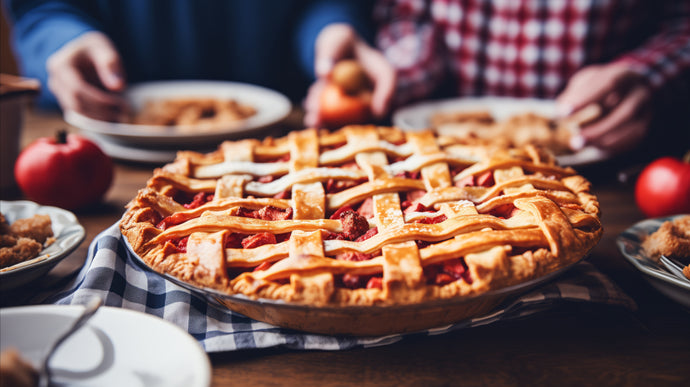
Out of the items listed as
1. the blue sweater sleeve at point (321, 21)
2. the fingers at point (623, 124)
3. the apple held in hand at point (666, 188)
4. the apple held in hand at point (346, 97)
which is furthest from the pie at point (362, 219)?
the blue sweater sleeve at point (321, 21)

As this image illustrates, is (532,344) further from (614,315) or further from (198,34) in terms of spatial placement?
(198,34)

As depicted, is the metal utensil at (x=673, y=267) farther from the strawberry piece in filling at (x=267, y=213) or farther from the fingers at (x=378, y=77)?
the fingers at (x=378, y=77)

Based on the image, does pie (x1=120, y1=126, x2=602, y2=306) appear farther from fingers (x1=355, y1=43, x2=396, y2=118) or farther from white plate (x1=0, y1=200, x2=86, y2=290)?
fingers (x1=355, y1=43, x2=396, y2=118)

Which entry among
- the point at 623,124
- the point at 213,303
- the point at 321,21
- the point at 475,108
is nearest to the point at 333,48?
the point at 321,21

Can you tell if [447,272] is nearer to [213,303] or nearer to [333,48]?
[213,303]

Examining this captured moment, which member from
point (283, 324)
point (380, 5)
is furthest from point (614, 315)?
point (380, 5)

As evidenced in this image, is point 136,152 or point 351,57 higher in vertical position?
point 351,57

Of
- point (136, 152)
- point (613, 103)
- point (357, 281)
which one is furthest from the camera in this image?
point (613, 103)

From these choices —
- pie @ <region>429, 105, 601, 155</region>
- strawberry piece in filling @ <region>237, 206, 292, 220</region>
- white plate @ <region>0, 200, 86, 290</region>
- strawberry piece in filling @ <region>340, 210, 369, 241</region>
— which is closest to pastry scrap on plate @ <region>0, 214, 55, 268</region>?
white plate @ <region>0, 200, 86, 290</region>
